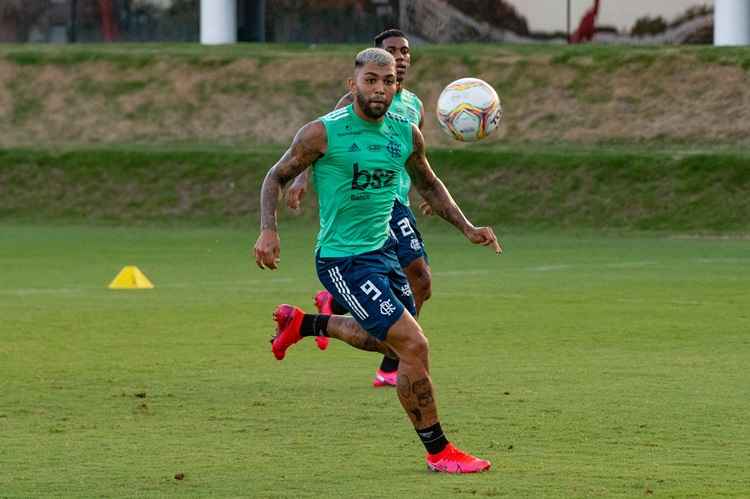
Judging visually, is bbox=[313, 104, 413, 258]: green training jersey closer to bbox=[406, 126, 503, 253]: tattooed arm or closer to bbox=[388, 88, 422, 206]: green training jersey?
bbox=[406, 126, 503, 253]: tattooed arm

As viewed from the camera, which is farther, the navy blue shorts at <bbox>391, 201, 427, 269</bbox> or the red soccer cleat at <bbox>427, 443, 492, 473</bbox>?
the navy blue shorts at <bbox>391, 201, 427, 269</bbox>

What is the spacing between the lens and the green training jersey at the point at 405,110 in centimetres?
1263

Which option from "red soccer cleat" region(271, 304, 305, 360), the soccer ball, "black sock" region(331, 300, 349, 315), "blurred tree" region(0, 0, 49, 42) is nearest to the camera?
"red soccer cleat" region(271, 304, 305, 360)

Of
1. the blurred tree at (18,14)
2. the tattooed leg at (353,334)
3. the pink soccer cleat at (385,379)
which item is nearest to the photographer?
the tattooed leg at (353,334)

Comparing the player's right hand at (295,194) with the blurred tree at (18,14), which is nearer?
the player's right hand at (295,194)

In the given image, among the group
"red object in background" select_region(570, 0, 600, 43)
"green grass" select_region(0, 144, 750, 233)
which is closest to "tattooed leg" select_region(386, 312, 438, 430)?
"green grass" select_region(0, 144, 750, 233)

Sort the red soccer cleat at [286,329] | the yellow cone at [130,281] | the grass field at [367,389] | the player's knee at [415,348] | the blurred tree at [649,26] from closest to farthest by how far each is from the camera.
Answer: the grass field at [367,389], the player's knee at [415,348], the red soccer cleat at [286,329], the yellow cone at [130,281], the blurred tree at [649,26]

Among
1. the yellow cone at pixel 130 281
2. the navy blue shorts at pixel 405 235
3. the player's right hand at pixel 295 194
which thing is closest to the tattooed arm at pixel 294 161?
the player's right hand at pixel 295 194

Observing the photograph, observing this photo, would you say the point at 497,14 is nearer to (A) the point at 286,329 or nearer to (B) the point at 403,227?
(B) the point at 403,227

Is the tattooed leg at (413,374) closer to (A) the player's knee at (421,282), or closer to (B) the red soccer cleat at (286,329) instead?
(B) the red soccer cleat at (286,329)

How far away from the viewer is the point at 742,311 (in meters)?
17.5

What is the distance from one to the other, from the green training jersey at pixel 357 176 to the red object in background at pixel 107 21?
125ft

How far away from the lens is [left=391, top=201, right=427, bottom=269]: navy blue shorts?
498 inches

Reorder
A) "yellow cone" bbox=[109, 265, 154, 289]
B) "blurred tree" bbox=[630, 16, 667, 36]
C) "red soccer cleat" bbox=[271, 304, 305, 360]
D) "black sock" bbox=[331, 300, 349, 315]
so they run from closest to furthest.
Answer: "red soccer cleat" bbox=[271, 304, 305, 360], "black sock" bbox=[331, 300, 349, 315], "yellow cone" bbox=[109, 265, 154, 289], "blurred tree" bbox=[630, 16, 667, 36]
